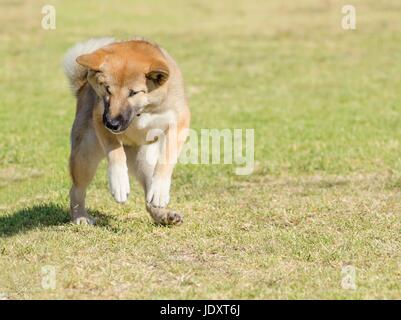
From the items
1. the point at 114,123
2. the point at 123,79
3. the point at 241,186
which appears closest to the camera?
the point at 114,123

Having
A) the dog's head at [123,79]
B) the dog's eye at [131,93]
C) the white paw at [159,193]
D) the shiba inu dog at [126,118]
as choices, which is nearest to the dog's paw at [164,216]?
the shiba inu dog at [126,118]

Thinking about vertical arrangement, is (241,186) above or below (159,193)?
below

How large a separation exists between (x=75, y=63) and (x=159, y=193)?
1.45 meters

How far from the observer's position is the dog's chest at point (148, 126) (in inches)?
280

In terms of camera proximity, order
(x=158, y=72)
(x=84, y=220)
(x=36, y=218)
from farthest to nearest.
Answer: (x=36, y=218) < (x=84, y=220) < (x=158, y=72)

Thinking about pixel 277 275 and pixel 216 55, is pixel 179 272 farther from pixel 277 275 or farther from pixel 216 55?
pixel 216 55

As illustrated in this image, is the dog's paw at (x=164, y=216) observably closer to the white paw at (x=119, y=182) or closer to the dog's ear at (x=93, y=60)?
the white paw at (x=119, y=182)

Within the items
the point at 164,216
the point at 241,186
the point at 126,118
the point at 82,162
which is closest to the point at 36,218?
the point at 82,162

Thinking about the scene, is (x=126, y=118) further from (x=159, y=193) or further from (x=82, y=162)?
(x=82, y=162)

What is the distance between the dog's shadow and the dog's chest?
90cm

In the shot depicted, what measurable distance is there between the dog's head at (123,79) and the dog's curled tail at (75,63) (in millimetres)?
735

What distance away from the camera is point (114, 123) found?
6.63 metres

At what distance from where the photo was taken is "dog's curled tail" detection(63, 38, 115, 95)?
775 cm
